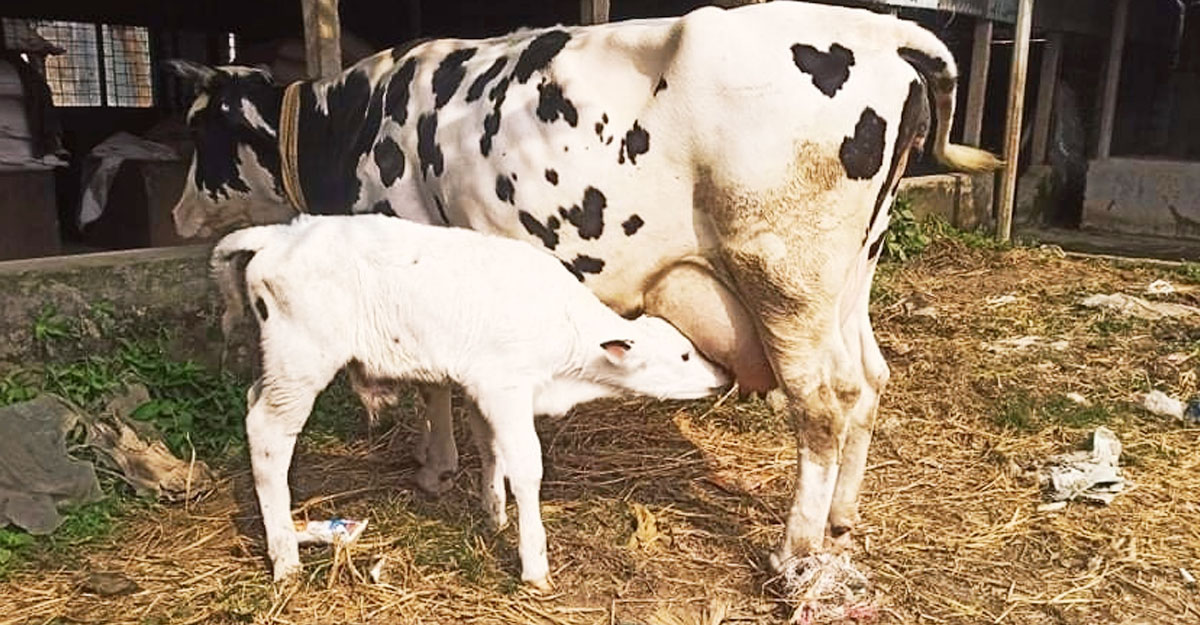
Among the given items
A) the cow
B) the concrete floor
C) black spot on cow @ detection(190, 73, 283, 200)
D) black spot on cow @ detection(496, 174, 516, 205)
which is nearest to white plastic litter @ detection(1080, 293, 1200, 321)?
the concrete floor

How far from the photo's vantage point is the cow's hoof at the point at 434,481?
424cm

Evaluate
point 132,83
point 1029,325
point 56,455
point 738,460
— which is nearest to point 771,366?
point 738,460

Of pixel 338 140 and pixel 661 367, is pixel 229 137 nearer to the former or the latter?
pixel 338 140

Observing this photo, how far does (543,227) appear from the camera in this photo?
12.2 feet

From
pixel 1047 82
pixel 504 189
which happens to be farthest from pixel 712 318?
pixel 1047 82

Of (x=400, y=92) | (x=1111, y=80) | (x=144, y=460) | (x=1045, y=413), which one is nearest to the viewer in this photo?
(x=144, y=460)

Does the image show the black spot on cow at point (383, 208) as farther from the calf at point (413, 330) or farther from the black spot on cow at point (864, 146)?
the black spot on cow at point (864, 146)

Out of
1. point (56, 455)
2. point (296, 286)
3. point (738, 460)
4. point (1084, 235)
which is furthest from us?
point (1084, 235)

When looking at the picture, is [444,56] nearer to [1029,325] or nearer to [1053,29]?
[1029,325]

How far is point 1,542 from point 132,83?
9.77m

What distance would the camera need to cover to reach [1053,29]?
1072 cm

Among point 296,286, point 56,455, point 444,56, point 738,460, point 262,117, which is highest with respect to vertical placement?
point 444,56

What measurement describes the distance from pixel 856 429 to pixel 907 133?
116 centimetres

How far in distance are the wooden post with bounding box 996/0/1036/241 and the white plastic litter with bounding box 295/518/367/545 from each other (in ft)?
24.5
